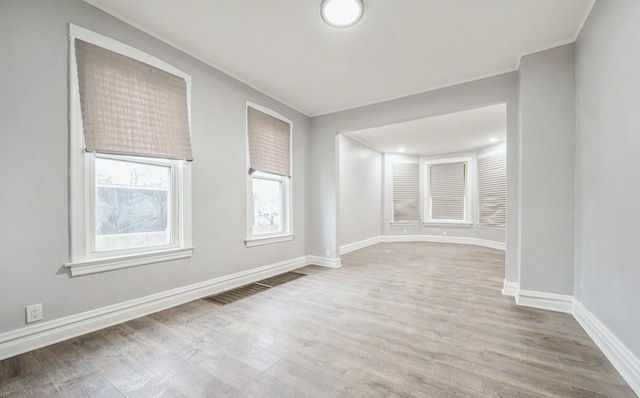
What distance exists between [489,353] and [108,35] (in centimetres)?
409

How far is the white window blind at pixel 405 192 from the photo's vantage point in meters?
8.22

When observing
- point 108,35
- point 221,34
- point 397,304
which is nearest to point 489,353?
point 397,304

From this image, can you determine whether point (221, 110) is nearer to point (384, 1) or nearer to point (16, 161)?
point (16, 161)

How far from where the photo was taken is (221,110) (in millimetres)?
3305

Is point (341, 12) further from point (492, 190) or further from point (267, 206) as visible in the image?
point (492, 190)

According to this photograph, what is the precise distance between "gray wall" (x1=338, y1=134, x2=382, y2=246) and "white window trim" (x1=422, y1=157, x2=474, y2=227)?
1.53 meters

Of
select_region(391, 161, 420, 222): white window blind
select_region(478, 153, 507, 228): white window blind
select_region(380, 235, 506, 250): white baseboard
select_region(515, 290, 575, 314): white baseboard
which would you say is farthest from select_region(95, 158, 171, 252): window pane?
select_region(478, 153, 507, 228): white window blind

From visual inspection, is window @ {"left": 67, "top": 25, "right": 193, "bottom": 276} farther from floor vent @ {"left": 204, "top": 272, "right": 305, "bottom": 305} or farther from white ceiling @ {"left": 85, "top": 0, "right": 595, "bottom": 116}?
floor vent @ {"left": 204, "top": 272, "right": 305, "bottom": 305}

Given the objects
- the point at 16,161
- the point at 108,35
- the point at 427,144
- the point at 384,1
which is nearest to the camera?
the point at 16,161

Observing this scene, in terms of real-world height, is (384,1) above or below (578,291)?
above

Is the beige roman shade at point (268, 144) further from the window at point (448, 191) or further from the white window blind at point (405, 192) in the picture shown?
the window at point (448, 191)

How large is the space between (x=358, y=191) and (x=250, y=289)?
4164 mm

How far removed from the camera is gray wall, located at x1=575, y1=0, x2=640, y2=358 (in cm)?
164

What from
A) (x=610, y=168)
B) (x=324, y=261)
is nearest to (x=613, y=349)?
(x=610, y=168)
